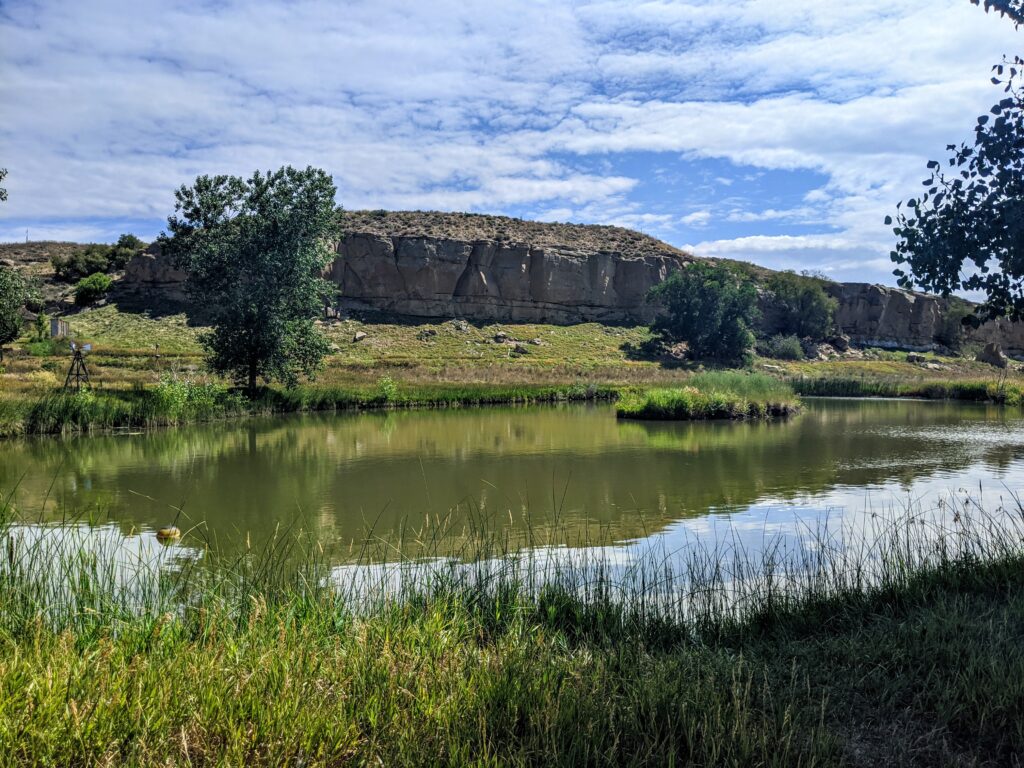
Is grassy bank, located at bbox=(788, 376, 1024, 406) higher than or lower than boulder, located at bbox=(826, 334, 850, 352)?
lower

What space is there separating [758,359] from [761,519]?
56.7 m

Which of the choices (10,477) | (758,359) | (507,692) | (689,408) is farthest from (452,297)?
(507,692)

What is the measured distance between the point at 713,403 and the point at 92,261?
6199cm

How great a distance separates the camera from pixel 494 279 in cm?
7719

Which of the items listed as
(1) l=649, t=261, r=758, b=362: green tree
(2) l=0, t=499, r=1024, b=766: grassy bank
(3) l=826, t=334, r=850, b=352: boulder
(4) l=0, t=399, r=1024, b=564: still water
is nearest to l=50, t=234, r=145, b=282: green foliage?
(1) l=649, t=261, r=758, b=362: green tree

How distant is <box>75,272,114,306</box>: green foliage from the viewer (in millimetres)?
62906

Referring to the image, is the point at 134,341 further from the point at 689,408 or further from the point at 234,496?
the point at 234,496

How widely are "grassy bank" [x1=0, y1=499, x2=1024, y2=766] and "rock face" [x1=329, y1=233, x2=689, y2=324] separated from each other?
69.2 m

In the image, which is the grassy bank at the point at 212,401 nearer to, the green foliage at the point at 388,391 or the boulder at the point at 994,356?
the green foliage at the point at 388,391

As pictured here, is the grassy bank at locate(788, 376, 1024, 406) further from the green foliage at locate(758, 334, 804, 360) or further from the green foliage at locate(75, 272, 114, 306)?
the green foliage at locate(75, 272, 114, 306)

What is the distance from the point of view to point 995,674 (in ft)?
12.2

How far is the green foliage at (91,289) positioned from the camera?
62906mm

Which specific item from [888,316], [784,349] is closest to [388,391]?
[784,349]

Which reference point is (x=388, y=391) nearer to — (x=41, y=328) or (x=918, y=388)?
(x=918, y=388)
